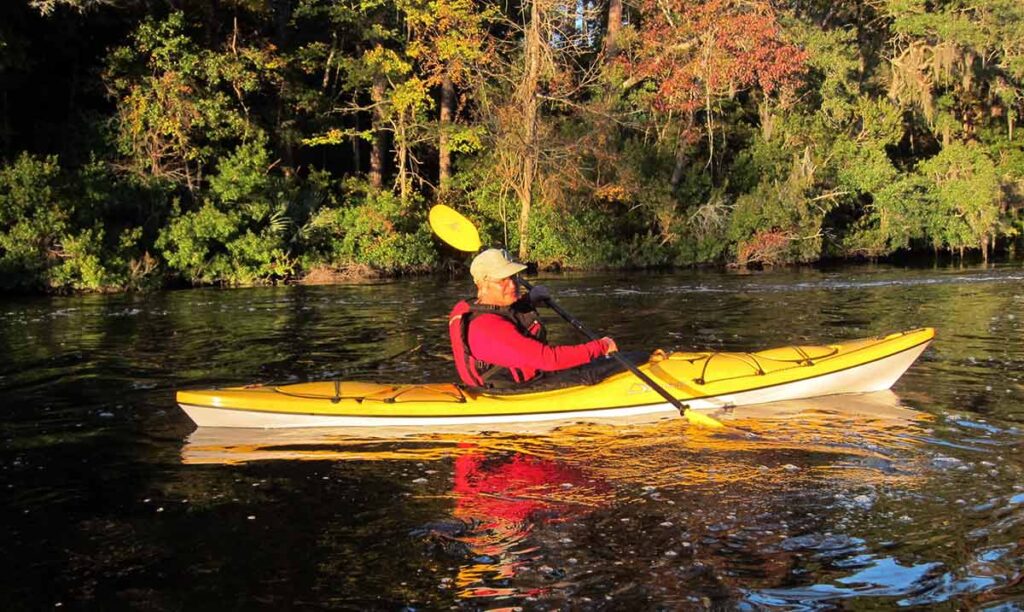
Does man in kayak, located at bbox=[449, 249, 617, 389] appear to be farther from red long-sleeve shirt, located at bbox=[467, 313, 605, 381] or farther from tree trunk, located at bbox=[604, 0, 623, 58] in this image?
tree trunk, located at bbox=[604, 0, 623, 58]

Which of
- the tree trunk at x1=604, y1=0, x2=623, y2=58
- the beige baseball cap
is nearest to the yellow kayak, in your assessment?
the beige baseball cap

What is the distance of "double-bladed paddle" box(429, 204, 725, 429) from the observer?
558 centimetres

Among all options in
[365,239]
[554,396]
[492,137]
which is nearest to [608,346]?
[554,396]

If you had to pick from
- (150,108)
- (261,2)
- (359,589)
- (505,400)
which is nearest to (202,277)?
(150,108)

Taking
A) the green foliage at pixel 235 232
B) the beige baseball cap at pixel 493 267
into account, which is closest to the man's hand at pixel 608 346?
the beige baseball cap at pixel 493 267

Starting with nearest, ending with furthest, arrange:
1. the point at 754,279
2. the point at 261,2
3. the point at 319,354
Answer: the point at 319,354
the point at 754,279
the point at 261,2

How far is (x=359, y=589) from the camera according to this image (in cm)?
344

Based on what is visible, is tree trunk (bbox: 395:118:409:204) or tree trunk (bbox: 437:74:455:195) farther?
tree trunk (bbox: 437:74:455:195)

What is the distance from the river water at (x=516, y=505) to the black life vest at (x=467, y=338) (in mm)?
403

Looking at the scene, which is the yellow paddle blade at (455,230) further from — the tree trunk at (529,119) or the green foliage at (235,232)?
the tree trunk at (529,119)

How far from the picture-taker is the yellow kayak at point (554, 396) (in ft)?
18.3

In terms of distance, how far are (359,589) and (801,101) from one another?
68.9 feet

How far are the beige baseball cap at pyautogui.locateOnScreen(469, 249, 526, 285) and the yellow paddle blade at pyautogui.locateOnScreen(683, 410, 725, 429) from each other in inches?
51.7

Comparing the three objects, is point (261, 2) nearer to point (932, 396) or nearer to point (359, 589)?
point (932, 396)
